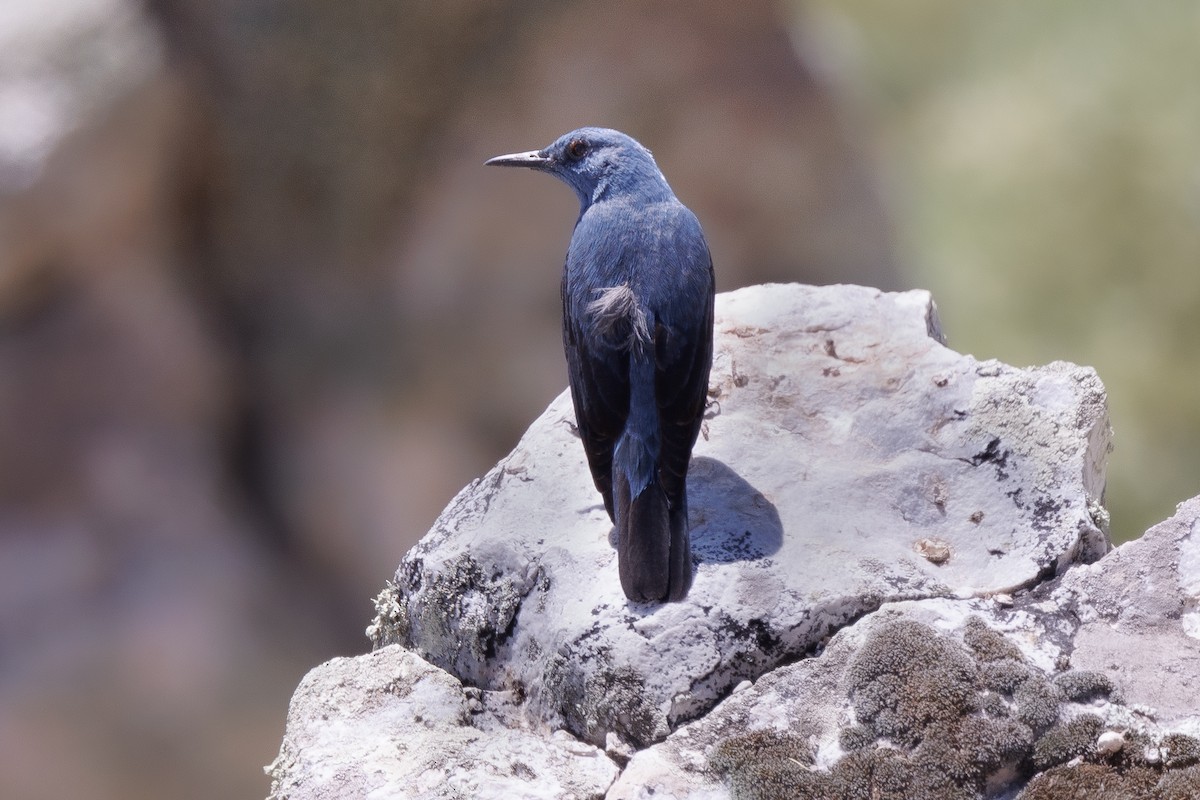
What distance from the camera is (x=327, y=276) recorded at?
8109mm

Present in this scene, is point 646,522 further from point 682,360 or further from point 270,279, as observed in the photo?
point 270,279

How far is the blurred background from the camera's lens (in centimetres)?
741

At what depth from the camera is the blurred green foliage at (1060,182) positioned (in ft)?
27.0

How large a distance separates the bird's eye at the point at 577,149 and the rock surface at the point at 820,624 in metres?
0.86

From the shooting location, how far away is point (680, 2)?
7973 mm

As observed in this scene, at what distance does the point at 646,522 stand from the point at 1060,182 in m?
6.94

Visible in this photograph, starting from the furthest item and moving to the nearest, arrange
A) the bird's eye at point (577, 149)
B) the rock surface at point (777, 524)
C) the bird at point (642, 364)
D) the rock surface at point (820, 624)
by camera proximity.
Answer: the bird's eye at point (577, 149)
the bird at point (642, 364)
the rock surface at point (777, 524)
the rock surface at point (820, 624)

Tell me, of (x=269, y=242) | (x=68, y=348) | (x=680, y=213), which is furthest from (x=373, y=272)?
(x=680, y=213)

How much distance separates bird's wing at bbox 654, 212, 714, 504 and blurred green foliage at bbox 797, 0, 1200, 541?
5.60 metres

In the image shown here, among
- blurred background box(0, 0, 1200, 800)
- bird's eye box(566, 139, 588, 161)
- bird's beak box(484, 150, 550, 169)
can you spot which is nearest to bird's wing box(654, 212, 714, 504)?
bird's eye box(566, 139, 588, 161)

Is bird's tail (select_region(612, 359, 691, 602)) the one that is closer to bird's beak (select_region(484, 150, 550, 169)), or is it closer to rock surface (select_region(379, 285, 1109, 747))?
rock surface (select_region(379, 285, 1109, 747))

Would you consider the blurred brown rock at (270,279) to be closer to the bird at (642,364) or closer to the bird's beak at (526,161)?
the bird's beak at (526,161)

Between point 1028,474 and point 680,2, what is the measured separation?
5.54 m

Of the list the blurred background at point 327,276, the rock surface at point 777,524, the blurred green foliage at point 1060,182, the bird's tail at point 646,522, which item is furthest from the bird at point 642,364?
the blurred green foliage at point 1060,182
